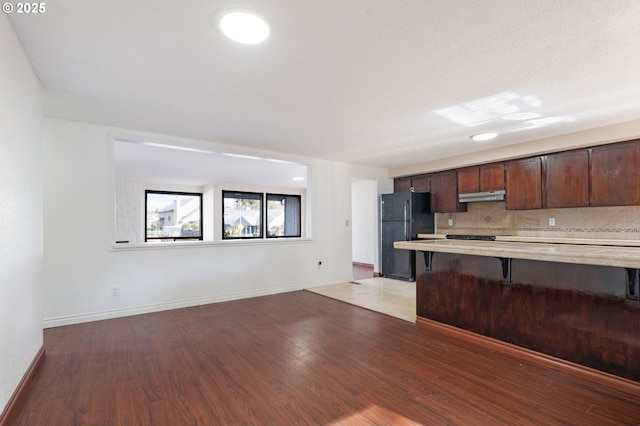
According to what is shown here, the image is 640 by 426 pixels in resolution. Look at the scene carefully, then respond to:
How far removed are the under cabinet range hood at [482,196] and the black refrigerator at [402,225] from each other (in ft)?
2.64

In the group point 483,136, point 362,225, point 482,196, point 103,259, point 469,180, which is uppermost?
point 483,136

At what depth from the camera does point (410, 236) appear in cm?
587

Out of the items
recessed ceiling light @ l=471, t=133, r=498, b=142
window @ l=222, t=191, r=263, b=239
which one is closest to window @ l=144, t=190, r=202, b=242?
window @ l=222, t=191, r=263, b=239

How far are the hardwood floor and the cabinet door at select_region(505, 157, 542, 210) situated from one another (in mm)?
2753

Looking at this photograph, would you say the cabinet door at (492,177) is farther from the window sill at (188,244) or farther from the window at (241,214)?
the window at (241,214)

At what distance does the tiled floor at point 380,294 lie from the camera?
4031 millimetres

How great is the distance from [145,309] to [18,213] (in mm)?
2242

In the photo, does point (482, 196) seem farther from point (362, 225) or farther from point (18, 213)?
point (18, 213)

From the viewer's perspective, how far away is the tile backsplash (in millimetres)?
4020

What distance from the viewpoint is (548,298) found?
2.49m

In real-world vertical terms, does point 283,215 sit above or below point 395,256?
above

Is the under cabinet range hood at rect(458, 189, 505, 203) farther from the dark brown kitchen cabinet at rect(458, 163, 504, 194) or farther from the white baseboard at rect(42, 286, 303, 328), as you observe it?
the white baseboard at rect(42, 286, 303, 328)

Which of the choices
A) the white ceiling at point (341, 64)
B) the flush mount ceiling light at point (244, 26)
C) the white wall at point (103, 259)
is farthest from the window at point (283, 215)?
the flush mount ceiling light at point (244, 26)

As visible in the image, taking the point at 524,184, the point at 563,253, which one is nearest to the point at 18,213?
the point at 563,253
